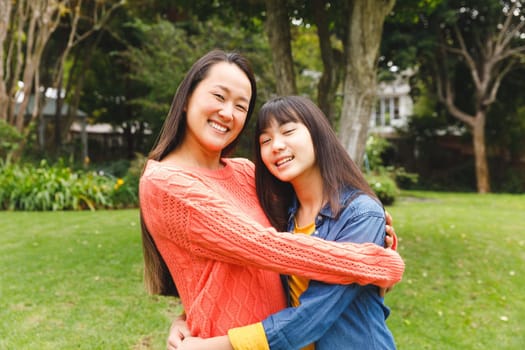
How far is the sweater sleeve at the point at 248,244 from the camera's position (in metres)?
1.42

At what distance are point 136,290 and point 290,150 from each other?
12.9 feet

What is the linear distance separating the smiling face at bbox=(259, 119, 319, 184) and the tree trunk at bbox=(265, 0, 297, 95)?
3975 millimetres

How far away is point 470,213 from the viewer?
10664 millimetres

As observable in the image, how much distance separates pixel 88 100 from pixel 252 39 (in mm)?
10055

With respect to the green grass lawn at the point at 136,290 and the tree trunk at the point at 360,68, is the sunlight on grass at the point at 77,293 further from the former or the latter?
the tree trunk at the point at 360,68

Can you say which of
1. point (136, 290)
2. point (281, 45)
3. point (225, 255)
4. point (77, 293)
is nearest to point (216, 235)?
point (225, 255)

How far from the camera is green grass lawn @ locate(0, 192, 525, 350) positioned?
14.0 ft

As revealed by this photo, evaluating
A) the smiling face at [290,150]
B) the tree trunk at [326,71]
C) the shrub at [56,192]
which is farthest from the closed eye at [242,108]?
the shrub at [56,192]

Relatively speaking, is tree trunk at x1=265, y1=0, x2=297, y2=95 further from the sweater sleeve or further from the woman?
the sweater sleeve

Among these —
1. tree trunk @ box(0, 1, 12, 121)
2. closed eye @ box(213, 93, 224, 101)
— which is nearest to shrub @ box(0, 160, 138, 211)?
tree trunk @ box(0, 1, 12, 121)

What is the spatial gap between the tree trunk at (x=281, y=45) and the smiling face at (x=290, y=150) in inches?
157

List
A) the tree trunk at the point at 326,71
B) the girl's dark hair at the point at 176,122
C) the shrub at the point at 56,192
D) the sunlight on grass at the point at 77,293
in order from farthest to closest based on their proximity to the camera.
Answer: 1. the shrub at the point at 56,192
2. the tree trunk at the point at 326,71
3. the sunlight on grass at the point at 77,293
4. the girl's dark hair at the point at 176,122

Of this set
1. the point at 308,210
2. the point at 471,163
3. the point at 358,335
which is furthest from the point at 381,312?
the point at 471,163

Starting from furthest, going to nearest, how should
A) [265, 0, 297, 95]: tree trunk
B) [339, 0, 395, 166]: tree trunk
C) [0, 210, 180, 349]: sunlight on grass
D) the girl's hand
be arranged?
[265, 0, 297, 95]: tree trunk < [339, 0, 395, 166]: tree trunk < [0, 210, 180, 349]: sunlight on grass < the girl's hand
